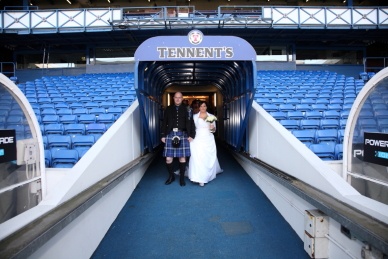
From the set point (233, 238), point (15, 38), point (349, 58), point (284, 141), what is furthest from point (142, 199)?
point (349, 58)

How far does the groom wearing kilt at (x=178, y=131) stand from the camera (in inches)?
184

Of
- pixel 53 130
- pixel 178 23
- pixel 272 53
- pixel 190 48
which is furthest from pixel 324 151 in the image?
pixel 272 53

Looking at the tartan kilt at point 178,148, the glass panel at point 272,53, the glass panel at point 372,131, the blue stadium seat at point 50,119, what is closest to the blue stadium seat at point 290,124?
the tartan kilt at point 178,148

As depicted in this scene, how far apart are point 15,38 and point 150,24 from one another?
887cm

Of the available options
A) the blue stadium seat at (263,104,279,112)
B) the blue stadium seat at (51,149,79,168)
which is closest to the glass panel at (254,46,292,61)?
the blue stadium seat at (263,104,279,112)

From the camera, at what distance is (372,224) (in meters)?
1.73

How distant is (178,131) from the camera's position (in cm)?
473

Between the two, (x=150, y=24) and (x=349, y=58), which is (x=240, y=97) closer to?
(x=150, y=24)

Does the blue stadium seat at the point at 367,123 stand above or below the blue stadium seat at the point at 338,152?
above

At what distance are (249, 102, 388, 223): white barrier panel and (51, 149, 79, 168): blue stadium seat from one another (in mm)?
3323

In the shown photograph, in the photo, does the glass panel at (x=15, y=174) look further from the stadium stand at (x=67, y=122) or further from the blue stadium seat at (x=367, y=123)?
the blue stadium seat at (x=367, y=123)

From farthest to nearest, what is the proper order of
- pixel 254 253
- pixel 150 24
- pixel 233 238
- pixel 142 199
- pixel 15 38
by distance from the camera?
1. pixel 15 38
2. pixel 150 24
3. pixel 142 199
4. pixel 233 238
5. pixel 254 253

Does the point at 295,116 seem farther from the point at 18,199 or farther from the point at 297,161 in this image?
the point at 18,199

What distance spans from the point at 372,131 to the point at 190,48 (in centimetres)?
302
